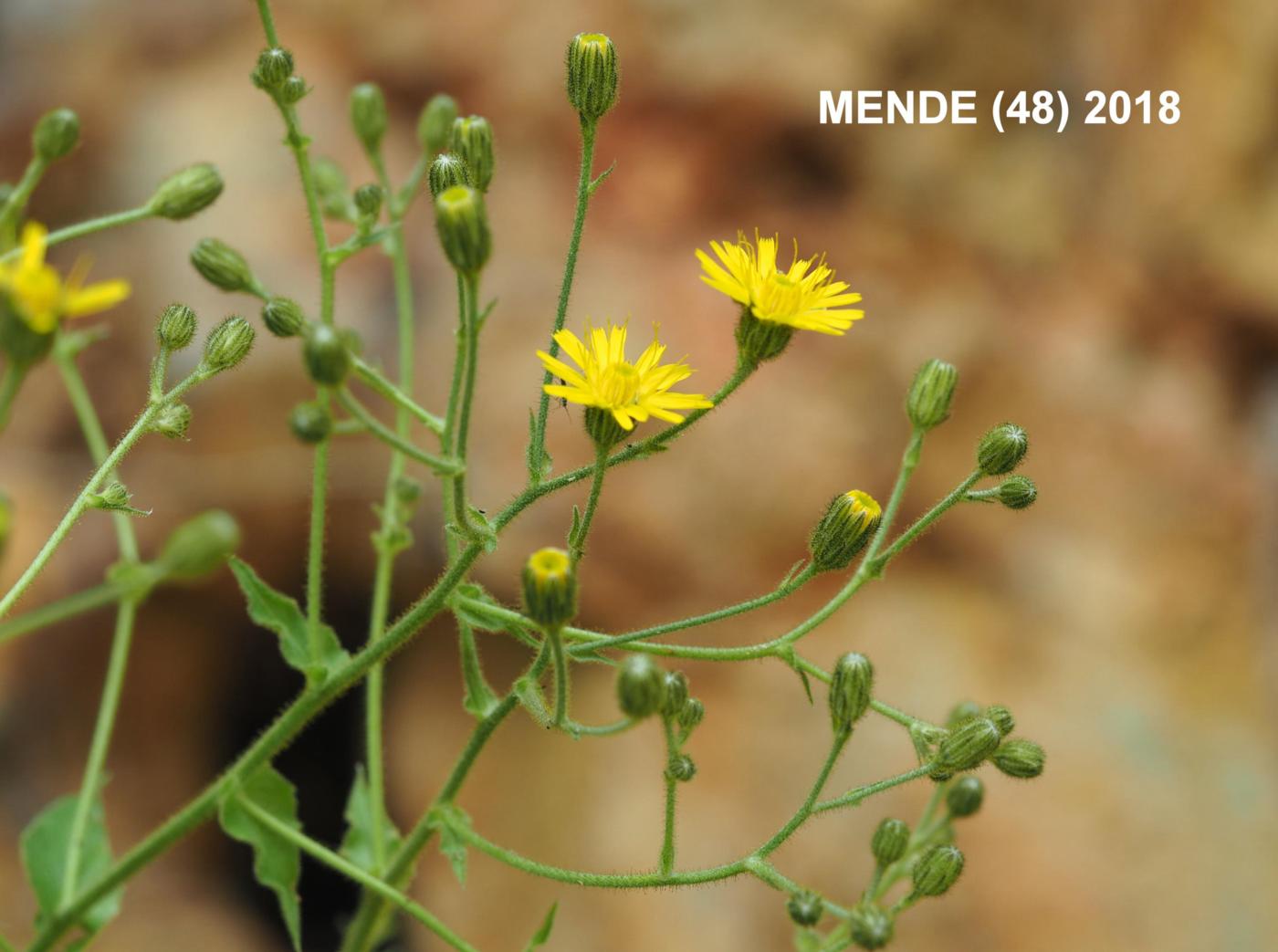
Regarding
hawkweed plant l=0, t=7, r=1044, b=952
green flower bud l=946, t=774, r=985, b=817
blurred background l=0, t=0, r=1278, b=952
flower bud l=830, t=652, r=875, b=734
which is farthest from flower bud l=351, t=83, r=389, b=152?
blurred background l=0, t=0, r=1278, b=952

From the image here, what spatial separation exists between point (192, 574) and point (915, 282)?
2.80 meters

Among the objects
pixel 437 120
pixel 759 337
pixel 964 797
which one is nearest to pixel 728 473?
pixel 437 120

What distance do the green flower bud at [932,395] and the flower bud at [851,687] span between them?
27cm

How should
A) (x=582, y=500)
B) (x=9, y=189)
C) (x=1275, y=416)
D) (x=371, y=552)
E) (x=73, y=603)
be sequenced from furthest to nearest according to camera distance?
(x=1275, y=416) < (x=371, y=552) < (x=582, y=500) < (x=9, y=189) < (x=73, y=603)

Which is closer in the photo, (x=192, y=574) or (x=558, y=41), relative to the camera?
(x=192, y=574)

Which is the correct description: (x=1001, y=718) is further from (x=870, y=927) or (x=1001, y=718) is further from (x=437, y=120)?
(x=437, y=120)

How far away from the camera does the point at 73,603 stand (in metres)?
0.76

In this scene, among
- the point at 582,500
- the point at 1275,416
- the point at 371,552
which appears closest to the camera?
the point at 582,500

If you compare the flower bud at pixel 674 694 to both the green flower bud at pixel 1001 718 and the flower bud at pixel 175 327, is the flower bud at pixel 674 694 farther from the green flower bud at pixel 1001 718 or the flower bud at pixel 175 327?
the flower bud at pixel 175 327

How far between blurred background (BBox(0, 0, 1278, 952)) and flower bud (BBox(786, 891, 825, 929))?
2047 millimetres

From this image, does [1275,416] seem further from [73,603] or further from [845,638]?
[73,603]

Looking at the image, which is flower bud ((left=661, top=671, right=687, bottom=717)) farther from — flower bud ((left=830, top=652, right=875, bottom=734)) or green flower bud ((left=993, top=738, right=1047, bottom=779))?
green flower bud ((left=993, top=738, right=1047, bottom=779))

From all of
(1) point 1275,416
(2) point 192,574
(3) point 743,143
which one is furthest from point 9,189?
(1) point 1275,416

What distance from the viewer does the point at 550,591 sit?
3.06ft
